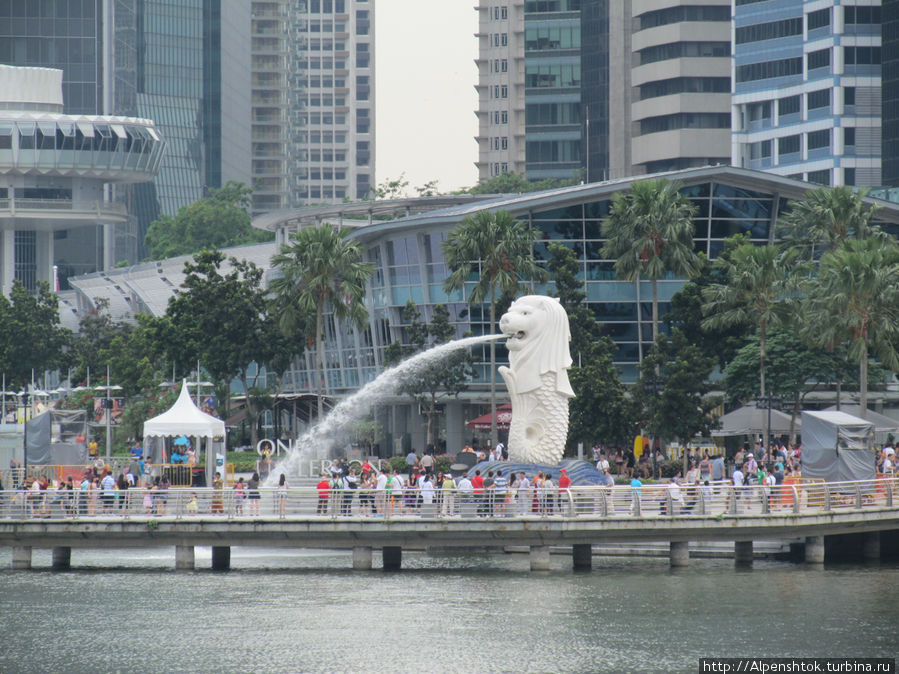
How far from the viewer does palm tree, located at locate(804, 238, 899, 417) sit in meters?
62.5

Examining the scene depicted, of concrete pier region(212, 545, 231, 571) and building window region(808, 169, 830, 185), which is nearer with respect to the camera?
concrete pier region(212, 545, 231, 571)

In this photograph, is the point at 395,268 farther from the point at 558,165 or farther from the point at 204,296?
the point at 558,165

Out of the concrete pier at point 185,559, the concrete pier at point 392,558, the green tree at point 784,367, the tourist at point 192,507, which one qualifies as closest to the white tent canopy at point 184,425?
the concrete pier at point 185,559

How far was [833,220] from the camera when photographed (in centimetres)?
7431

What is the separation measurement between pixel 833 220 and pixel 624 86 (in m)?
90.4

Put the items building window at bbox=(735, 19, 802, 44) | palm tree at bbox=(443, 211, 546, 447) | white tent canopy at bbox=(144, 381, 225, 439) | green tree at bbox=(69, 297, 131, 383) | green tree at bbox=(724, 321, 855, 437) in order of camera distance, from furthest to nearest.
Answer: building window at bbox=(735, 19, 802, 44)
green tree at bbox=(69, 297, 131, 383)
palm tree at bbox=(443, 211, 546, 447)
green tree at bbox=(724, 321, 855, 437)
white tent canopy at bbox=(144, 381, 225, 439)

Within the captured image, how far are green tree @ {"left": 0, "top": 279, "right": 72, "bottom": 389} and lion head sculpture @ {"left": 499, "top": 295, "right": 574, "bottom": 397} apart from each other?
51.9 meters

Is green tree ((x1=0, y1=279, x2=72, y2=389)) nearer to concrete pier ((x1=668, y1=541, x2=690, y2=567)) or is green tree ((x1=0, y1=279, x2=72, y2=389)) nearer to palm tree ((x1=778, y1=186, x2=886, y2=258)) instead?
palm tree ((x1=778, y1=186, x2=886, y2=258))

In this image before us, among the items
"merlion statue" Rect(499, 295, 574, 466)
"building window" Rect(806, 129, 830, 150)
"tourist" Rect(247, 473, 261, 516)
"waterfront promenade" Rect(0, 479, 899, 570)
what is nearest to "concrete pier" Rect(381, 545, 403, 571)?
"waterfront promenade" Rect(0, 479, 899, 570)

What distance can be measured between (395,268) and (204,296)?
10.8 meters

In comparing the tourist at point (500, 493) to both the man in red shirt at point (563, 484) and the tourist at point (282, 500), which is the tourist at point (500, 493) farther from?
the tourist at point (282, 500)

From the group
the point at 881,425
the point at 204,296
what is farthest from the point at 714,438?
the point at 204,296

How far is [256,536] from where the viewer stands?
46.3m

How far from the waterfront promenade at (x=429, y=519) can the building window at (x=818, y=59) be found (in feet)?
282
